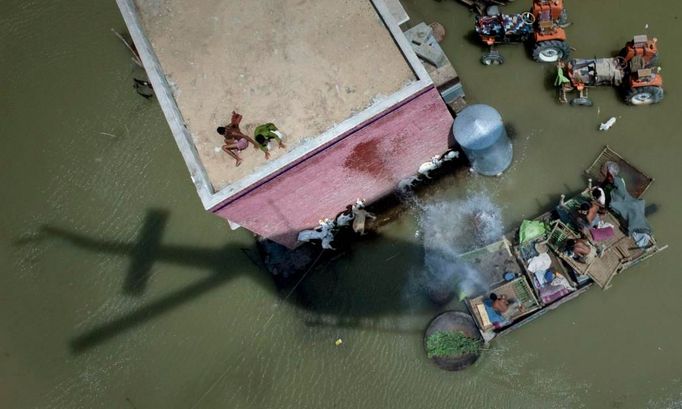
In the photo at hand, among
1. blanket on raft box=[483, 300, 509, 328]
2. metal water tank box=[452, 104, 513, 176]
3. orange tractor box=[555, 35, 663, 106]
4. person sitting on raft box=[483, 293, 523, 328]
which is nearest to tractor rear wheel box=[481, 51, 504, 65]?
orange tractor box=[555, 35, 663, 106]

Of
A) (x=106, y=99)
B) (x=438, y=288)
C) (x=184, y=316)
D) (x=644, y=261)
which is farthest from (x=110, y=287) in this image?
(x=644, y=261)

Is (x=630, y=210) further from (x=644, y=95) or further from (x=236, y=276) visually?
(x=236, y=276)

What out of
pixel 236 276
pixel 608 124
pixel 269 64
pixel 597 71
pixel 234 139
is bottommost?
pixel 608 124

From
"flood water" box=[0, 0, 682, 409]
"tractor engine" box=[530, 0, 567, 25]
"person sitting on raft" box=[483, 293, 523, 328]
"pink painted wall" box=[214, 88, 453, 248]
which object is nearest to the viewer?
"pink painted wall" box=[214, 88, 453, 248]

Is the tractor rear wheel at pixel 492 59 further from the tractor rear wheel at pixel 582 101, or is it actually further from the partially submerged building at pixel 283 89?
the partially submerged building at pixel 283 89

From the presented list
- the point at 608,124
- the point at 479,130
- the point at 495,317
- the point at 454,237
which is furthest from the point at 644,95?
the point at 495,317

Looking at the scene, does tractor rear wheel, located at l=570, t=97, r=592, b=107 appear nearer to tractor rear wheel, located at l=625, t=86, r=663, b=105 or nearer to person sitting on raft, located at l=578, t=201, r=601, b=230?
tractor rear wheel, located at l=625, t=86, r=663, b=105
